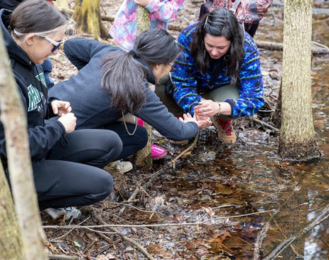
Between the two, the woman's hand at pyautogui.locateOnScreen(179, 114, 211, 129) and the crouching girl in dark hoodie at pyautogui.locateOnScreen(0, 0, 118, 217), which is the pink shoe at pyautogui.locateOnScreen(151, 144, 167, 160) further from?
the crouching girl in dark hoodie at pyautogui.locateOnScreen(0, 0, 118, 217)

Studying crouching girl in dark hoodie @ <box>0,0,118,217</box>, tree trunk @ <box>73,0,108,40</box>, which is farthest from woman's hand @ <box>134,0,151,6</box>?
tree trunk @ <box>73,0,108,40</box>

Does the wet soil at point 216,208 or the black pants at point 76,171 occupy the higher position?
the black pants at point 76,171

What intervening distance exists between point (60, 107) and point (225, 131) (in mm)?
1822

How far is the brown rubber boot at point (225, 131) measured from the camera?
4.24 m

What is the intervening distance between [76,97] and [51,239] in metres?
0.94

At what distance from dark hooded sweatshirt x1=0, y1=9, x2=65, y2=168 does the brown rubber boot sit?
198 centimetres

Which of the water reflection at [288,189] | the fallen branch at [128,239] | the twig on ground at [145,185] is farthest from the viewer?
the twig on ground at [145,185]

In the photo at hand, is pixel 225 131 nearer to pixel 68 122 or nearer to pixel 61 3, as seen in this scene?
pixel 68 122

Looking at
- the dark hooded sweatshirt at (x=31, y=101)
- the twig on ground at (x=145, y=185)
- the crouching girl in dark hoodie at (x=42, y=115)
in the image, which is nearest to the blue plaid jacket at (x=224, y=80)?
the twig on ground at (x=145, y=185)

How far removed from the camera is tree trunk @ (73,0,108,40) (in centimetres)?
634

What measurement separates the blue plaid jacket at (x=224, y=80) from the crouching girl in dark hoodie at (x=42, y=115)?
145 cm

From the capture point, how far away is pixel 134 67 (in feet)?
9.65

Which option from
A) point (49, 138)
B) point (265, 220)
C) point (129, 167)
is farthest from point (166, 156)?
point (49, 138)

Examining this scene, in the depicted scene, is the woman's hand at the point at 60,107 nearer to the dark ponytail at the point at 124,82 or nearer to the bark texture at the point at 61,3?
the dark ponytail at the point at 124,82
